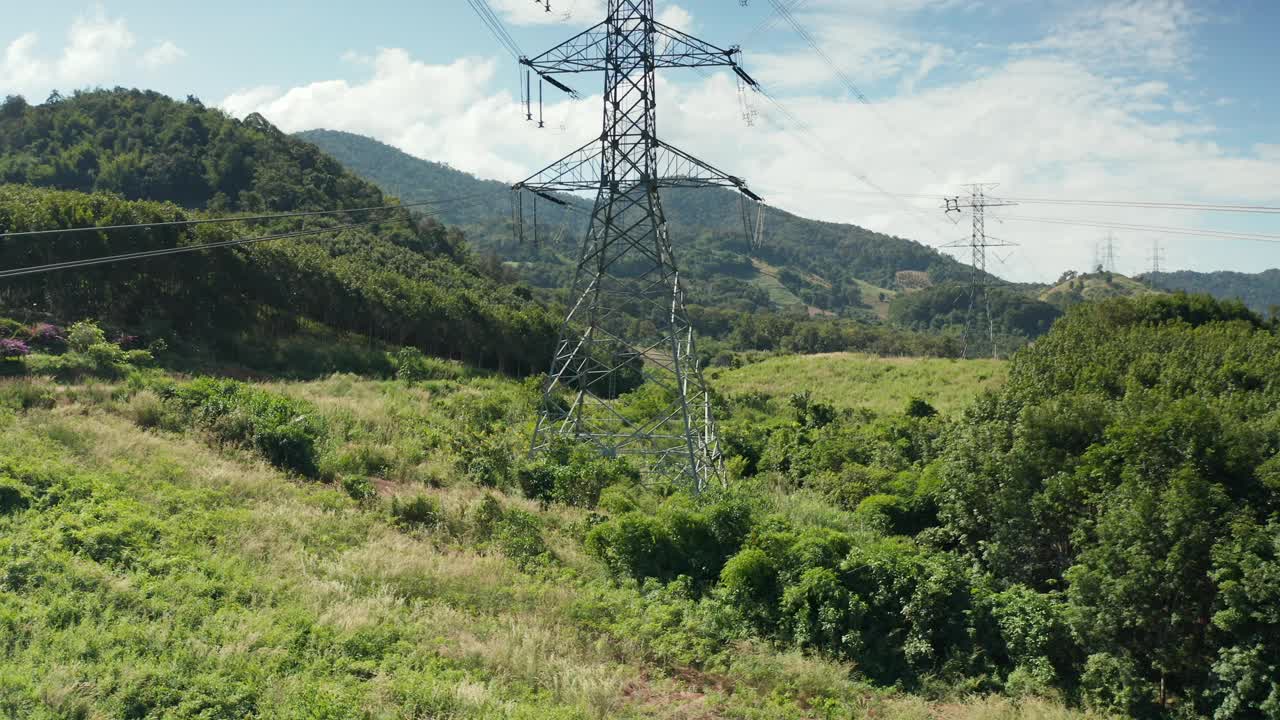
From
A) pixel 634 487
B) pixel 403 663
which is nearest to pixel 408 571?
pixel 403 663

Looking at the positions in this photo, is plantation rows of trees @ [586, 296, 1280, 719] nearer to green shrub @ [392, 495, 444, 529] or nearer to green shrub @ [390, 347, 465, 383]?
green shrub @ [392, 495, 444, 529]

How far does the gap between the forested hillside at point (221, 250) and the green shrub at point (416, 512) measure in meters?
22.8

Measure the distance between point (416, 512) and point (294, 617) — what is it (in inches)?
223

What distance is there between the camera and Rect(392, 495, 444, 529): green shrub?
1562cm

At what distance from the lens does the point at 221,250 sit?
38.0 metres

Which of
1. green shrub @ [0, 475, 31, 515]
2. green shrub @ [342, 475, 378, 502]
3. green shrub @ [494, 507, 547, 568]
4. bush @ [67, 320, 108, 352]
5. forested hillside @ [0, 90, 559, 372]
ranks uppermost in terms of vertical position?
forested hillside @ [0, 90, 559, 372]

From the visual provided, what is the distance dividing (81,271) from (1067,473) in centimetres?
3592

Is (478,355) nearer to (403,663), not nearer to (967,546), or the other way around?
(967,546)

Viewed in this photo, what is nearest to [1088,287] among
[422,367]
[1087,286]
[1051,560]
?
[1087,286]

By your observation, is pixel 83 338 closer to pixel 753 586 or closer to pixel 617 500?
pixel 617 500

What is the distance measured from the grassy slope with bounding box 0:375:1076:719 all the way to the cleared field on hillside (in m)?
31.0

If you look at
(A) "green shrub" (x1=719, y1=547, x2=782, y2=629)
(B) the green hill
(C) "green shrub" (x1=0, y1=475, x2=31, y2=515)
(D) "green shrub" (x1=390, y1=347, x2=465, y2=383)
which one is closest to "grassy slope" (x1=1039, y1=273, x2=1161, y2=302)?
(B) the green hill

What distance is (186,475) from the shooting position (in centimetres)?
1488

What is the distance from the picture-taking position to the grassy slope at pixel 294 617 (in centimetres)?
846
